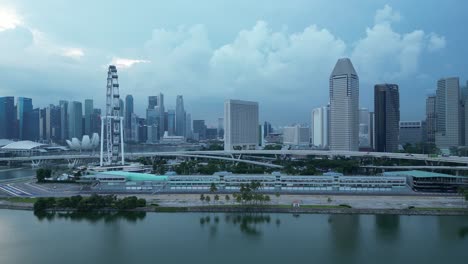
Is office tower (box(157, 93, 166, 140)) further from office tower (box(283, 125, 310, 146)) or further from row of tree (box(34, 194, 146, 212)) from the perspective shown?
row of tree (box(34, 194, 146, 212))

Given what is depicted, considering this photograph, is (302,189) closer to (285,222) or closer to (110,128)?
(285,222)

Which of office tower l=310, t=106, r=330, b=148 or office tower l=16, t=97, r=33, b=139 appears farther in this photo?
office tower l=16, t=97, r=33, b=139

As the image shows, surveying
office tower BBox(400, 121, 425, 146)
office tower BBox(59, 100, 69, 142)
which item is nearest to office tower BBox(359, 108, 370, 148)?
office tower BBox(400, 121, 425, 146)

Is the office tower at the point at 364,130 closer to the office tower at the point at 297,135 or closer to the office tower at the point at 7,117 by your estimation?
the office tower at the point at 297,135

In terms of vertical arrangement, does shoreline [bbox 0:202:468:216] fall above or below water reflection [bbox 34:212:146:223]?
above

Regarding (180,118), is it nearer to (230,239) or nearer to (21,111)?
(21,111)

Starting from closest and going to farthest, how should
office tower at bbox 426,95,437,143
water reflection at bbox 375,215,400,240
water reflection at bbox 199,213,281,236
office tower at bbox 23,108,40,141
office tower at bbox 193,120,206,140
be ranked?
water reflection at bbox 375,215,400,240 → water reflection at bbox 199,213,281,236 → office tower at bbox 426,95,437,143 → office tower at bbox 23,108,40,141 → office tower at bbox 193,120,206,140

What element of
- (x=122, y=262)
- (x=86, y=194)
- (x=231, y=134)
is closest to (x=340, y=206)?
(x=122, y=262)
